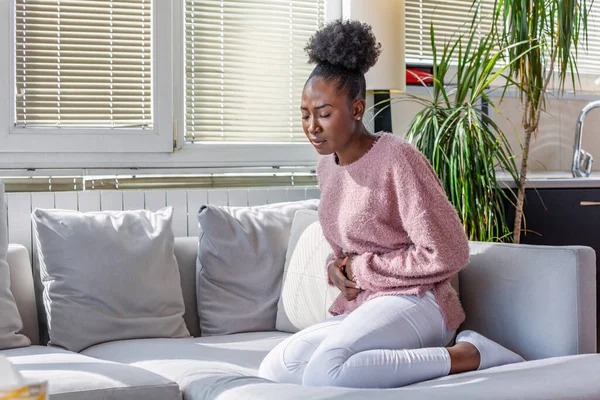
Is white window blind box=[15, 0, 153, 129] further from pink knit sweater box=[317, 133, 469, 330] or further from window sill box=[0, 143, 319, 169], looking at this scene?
pink knit sweater box=[317, 133, 469, 330]

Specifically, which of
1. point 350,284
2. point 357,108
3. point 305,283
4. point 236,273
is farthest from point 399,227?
point 236,273

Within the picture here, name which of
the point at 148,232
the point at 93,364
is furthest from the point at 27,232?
the point at 93,364

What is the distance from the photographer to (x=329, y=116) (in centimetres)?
197

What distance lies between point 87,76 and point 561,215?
6.09 ft

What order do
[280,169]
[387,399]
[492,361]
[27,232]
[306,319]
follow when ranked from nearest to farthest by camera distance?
[387,399] < [492,361] < [306,319] < [27,232] < [280,169]

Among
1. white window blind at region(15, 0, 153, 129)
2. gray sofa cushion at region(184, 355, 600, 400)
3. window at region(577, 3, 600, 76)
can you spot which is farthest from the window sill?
window at region(577, 3, 600, 76)

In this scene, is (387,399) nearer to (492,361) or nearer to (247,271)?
(492,361)

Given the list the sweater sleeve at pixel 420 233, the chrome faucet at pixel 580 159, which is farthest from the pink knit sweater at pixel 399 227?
the chrome faucet at pixel 580 159

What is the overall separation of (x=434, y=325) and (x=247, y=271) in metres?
0.92

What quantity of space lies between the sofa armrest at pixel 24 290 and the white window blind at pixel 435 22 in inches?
74.2

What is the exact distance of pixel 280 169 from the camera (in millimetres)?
3279

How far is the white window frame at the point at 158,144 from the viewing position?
2.83m

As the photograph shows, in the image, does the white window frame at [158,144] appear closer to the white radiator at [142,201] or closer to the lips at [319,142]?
the white radiator at [142,201]

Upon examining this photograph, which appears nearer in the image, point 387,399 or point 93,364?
point 387,399
